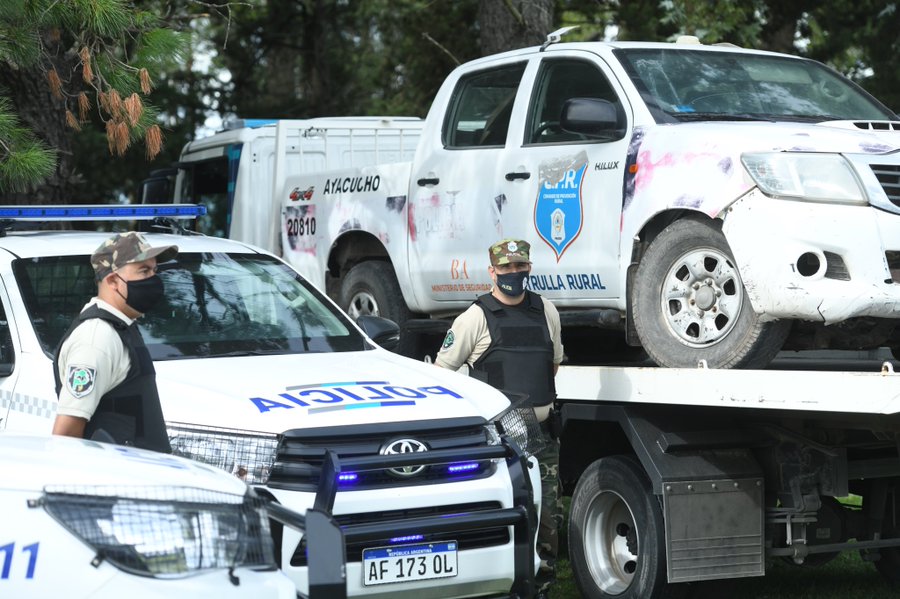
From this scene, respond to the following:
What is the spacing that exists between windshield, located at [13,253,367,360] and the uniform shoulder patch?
1195 millimetres

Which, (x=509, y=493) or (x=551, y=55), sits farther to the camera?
(x=551, y=55)

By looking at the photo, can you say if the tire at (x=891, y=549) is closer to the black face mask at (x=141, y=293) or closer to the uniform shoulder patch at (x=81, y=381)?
the black face mask at (x=141, y=293)

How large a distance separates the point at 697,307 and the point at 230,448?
238 cm

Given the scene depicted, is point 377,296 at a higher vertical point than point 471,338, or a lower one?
higher

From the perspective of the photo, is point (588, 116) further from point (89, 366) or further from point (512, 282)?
point (89, 366)

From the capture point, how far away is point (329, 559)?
3.91 m

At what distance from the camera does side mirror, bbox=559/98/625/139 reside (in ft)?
22.8

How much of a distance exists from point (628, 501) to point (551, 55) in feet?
8.44

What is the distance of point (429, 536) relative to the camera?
518 centimetres

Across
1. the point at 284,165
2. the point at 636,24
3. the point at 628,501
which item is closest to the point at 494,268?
the point at 628,501

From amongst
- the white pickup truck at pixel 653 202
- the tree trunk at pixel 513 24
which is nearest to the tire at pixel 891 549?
the white pickup truck at pixel 653 202

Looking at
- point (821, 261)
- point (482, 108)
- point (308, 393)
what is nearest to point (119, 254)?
point (308, 393)

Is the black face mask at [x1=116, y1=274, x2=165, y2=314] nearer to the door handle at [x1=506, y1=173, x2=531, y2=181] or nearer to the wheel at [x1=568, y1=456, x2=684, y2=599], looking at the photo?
the wheel at [x1=568, y1=456, x2=684, y2=599]

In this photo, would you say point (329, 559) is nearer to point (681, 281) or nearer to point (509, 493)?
point (509, 493)
